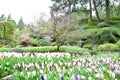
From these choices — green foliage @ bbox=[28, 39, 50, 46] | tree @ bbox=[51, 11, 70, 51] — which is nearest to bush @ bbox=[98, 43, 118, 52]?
tree @ bbox=[51, 11, 70, 51]

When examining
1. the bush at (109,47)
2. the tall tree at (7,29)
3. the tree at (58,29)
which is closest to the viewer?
the tree at (58,29)

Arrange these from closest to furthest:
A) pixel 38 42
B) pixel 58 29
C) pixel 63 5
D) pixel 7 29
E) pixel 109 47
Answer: pixel 58 29, pixel 109 47, pixel 38 42, pixel 7 29, pixel 63 5

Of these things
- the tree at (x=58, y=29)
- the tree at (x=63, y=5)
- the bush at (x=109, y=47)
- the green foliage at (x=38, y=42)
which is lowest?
the bush at (x=109, y=47)

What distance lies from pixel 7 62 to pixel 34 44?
2640 centimetres

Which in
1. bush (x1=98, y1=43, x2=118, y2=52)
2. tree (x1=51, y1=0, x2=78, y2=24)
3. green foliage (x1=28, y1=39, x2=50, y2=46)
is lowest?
bush (x1=98, y1=43, x2=118, y2=52)

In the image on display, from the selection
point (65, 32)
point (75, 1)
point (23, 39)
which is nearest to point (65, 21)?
point (65, 32)

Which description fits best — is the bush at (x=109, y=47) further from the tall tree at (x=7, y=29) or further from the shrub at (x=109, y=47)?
the tall tree at (x=7, y=29)

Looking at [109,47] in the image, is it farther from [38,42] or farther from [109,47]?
[38,42]

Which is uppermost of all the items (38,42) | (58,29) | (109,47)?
(58,29)

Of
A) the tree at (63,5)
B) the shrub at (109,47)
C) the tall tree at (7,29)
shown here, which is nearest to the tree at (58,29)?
the shrub at (109,47)

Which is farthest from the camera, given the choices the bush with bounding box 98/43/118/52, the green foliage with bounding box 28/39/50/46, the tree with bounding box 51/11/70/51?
the green foliage with bounding box 28/39/50/46

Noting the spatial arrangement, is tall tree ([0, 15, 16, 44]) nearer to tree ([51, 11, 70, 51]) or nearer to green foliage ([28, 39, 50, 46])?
green foliage ([28, 39, 50, 46])

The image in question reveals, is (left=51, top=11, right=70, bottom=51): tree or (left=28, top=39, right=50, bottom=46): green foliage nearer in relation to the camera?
(left=51, top=11, right=70, bottom=51): tree

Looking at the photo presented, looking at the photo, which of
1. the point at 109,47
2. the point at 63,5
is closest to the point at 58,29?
the point at 109,47
